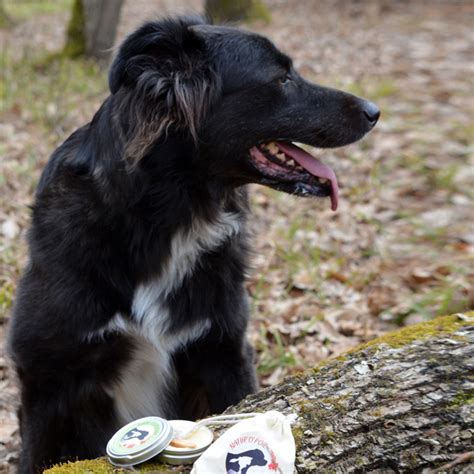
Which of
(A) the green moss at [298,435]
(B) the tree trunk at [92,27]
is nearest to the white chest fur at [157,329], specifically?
(A) the green moss at [298,435]

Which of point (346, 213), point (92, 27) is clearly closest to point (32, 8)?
point (92, 27)

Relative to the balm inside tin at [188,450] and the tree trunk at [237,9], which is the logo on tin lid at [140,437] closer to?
the balm inside tin at [188,450]

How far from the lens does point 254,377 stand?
305 cm

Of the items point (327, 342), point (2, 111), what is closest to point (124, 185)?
point (327, 342)

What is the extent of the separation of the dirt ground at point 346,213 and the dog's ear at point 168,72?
33 cm

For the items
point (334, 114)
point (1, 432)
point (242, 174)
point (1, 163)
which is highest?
point (334, 114)

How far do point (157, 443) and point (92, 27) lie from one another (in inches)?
307

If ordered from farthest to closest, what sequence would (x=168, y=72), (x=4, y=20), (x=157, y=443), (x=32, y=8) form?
(x=32, y=8) → (x=4, y=20) → (x=168, y=72) → (x=157, y=443)

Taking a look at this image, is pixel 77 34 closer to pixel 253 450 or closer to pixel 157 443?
pixel 157 443

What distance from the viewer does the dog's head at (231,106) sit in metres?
2.58

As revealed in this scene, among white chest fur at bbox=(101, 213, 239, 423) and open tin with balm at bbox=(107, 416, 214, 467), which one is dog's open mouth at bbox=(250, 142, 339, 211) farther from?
open tin with balm at bbox=(107, 416, 214, 467)

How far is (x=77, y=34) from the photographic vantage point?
8.93m

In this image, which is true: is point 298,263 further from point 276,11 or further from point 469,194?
point 276,11

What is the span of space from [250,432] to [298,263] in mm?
2936
